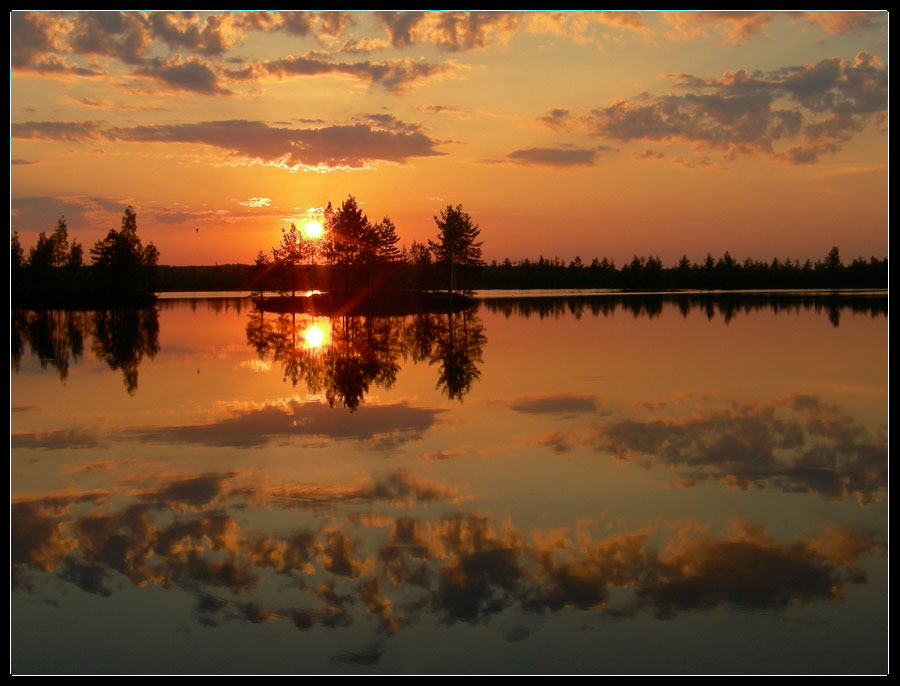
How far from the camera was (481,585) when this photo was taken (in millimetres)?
9547

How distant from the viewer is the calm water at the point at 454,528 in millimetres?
8352

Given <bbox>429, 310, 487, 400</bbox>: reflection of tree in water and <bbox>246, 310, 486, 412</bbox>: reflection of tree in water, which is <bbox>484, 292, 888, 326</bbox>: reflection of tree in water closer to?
<bbox>429, 310, 487, 400</bbox>: reflection of tree in water

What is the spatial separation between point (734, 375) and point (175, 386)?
1973 centimetres

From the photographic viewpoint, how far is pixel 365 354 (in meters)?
36.6

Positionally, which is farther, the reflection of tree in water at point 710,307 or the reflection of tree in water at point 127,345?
the reflection of tree in water at point 710,307

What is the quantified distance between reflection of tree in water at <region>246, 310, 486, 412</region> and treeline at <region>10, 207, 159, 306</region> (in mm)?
78910

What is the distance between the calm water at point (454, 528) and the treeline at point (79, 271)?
4305 inches

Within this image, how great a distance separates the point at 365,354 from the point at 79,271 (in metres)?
153

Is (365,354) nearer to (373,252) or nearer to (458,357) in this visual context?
(458,357)

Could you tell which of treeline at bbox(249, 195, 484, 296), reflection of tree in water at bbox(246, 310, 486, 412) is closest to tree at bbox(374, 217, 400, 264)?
treeline at bbox(249, 195, 484, 296)

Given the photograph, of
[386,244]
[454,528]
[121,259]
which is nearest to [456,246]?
[386,244]

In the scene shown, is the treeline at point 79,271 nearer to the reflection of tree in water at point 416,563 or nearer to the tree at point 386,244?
the tree at point 386,244

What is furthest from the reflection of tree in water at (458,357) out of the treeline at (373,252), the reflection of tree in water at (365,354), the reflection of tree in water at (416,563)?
the treeline at (373,252)
